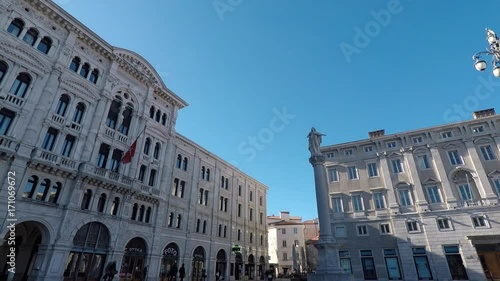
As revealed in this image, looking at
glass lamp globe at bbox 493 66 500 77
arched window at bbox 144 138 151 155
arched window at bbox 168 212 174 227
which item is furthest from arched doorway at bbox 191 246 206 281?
glass lamp globe at bbox 493 66 500 77

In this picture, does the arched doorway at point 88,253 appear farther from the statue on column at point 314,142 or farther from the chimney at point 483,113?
the chimney at point 483,113

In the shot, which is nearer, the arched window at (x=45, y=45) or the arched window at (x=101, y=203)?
the arched window at (x=45, y=45)

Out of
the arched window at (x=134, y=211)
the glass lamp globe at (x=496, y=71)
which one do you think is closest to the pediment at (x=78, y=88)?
the arched window at (x=134, y=211)

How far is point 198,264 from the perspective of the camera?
92.9 feet

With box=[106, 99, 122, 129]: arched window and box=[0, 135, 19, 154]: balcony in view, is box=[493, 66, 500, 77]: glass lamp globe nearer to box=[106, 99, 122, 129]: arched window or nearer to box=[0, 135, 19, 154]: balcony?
box=[0, 135, 19, 154]: balcony

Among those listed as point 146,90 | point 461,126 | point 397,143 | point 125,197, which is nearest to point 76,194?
point 125,197

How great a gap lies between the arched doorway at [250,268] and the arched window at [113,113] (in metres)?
25.5

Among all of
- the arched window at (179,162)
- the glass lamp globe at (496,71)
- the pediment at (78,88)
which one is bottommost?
the glass lamp globe at (496,71)

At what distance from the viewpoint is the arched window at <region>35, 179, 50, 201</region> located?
17.0 metres

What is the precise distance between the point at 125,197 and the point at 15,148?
325 inches

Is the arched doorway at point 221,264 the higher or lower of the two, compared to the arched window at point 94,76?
lower

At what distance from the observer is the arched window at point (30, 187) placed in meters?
16.5

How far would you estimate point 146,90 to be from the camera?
27.0 meters

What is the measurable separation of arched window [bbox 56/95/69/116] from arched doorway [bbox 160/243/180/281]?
14.8m
